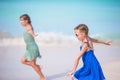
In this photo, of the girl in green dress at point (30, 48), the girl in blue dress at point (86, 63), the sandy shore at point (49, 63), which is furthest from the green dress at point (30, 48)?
the girl in blue dress at point (86, 63)

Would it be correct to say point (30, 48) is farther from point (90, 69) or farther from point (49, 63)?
point (90, 69)

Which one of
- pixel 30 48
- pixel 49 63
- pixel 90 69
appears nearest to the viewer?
pixel 90 69

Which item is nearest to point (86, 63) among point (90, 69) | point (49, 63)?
point (90, 69)

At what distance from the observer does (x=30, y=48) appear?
3.21m

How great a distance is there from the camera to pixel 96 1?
3414mm

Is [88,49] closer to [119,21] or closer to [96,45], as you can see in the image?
[96,45]

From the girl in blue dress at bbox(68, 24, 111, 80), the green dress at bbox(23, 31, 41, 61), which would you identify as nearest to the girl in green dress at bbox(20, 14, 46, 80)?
the green dress at bbox(23, 31, 41, 61)

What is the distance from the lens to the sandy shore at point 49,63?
3.32 meters

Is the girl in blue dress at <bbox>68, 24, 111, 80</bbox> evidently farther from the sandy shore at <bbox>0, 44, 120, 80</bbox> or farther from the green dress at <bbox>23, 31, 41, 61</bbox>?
the green dress at <bbox>23, 31, 41, 61</bbox>

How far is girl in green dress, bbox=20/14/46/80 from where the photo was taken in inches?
126

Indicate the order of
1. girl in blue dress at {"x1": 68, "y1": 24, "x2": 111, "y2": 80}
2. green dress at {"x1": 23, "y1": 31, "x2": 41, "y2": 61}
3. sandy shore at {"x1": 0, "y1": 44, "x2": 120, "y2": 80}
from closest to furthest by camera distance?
1. girl in blue dress at {"x1": 68, "y1": 24, "x2": 111, "y2": 80}
2. green dress at {"x1": 23, "y1": 31, "x2": 41, "y2": 61}
3. sandy shore at {"x1": 0, "y1": 44, "x2": 120, "y2": 80}

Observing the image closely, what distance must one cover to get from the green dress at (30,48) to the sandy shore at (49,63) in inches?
4.4

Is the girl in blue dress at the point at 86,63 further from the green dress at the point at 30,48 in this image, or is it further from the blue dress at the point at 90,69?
the green dress at the point at 30,48

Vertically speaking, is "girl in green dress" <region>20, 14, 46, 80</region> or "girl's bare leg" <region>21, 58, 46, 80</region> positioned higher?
"girl in green dress" <region>20, 14, 46, 80</region>
